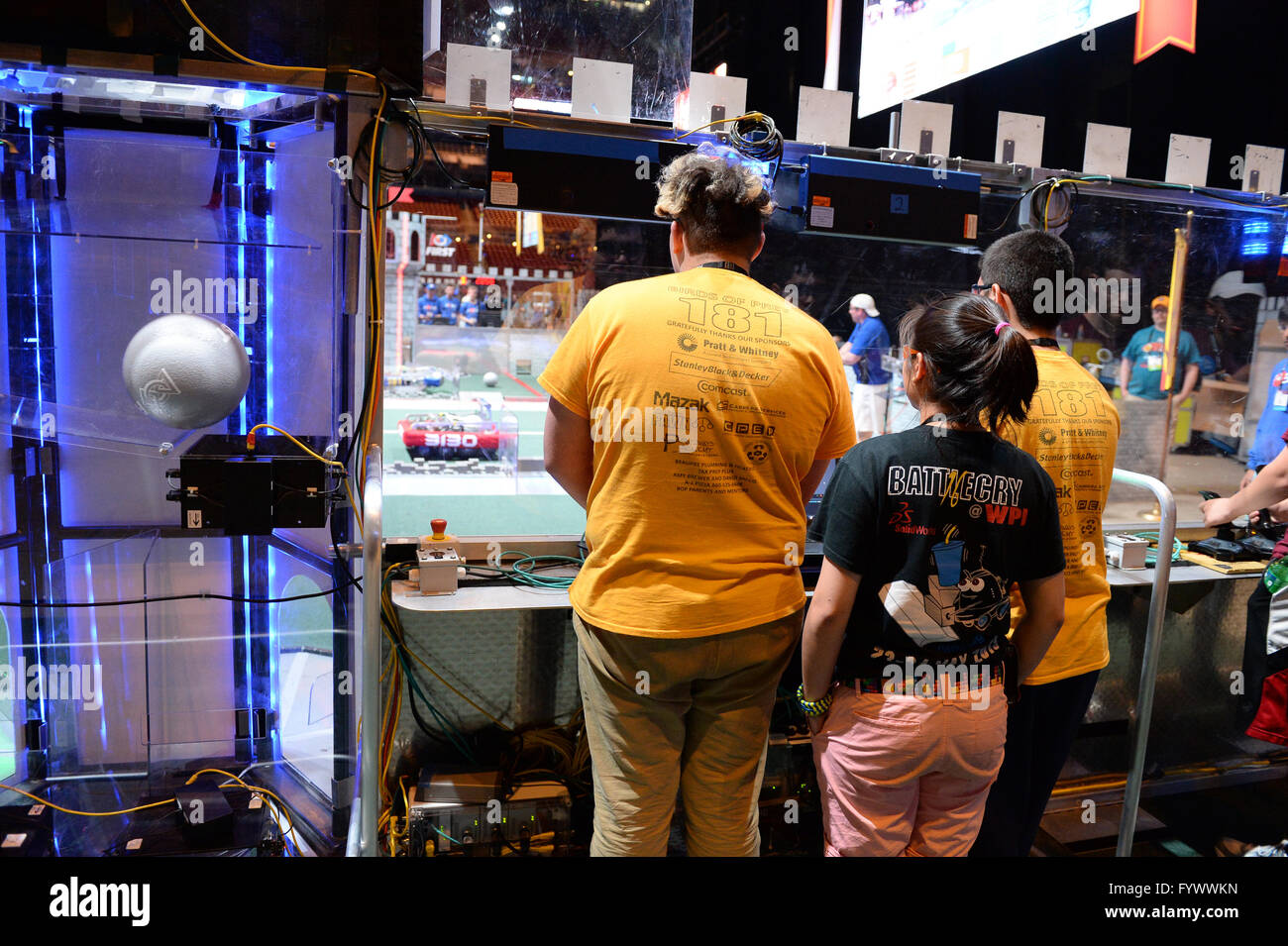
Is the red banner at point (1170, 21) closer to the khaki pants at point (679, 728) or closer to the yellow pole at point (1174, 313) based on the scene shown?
the yellow pole at point (1174, 313)

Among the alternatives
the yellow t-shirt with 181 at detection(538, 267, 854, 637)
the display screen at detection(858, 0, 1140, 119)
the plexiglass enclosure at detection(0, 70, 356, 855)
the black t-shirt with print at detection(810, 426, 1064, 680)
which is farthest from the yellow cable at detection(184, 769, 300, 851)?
the display screen at detection(858, 0, 1140, 119)

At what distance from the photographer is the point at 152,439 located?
94.1 inches

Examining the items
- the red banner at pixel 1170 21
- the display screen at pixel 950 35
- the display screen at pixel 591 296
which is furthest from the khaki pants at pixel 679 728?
the red banner at pixel 1170 21

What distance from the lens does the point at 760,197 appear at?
5.83 ft

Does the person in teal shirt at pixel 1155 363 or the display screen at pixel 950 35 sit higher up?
the display screen at pixel 950 35

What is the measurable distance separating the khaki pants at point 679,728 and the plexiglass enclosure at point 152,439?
992mm

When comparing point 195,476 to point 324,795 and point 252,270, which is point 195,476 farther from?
point 324,795

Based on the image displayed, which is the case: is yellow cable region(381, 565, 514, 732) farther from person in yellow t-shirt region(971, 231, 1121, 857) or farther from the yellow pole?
the yellow pole

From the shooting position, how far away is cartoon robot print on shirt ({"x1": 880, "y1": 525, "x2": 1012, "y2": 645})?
5.18 ft

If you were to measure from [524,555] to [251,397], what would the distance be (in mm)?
985

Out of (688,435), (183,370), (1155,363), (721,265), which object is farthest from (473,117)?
(1155,363)

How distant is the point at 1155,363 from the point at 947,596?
2.64m

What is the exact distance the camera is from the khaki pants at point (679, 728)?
1.70 m
